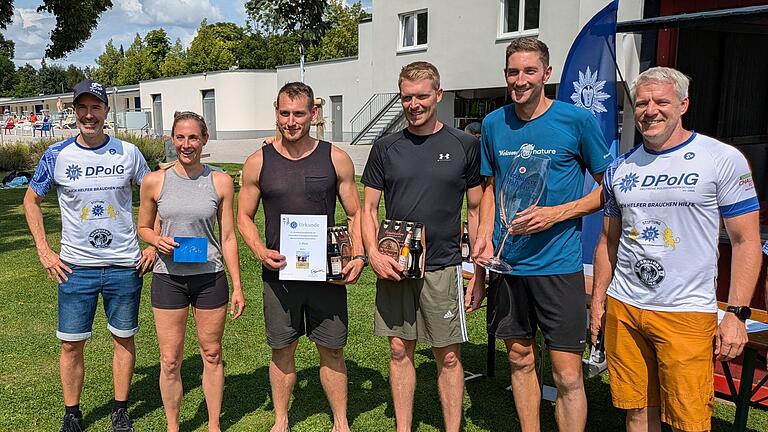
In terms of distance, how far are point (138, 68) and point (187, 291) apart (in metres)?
80.2

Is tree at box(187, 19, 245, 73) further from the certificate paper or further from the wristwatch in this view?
the wristwatch

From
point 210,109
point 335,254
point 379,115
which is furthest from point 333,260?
point 210,109

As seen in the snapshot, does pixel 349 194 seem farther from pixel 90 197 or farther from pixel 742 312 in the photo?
pixel 742 312

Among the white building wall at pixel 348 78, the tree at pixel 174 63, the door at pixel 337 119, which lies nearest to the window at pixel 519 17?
the white building wall at pixel 348 78

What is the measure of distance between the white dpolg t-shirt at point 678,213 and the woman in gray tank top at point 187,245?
6.84ft

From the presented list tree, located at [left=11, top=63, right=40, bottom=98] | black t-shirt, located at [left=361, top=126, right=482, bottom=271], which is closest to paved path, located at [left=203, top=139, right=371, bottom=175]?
black t-shirt, located at [left=361, top=126, right=482, bottom=271]

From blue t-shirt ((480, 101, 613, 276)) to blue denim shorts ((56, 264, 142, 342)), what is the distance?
2.15 m

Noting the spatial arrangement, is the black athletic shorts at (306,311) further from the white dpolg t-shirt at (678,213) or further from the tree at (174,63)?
the tree at (174,63)

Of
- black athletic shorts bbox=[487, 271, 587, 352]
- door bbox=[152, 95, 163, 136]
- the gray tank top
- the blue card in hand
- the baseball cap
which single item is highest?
door bbox=[152, 95, 163, 136]

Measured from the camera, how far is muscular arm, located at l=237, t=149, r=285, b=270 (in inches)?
136

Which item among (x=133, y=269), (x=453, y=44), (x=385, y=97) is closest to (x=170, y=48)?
(x=385, y=97)

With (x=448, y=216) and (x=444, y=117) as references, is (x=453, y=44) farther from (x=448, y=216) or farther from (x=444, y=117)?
(x=448, y=216)

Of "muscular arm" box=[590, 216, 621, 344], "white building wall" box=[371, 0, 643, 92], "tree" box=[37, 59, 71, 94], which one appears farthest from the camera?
"tree" box=[37, 59, 71, 94]

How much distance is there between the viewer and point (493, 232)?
3.38 metres
